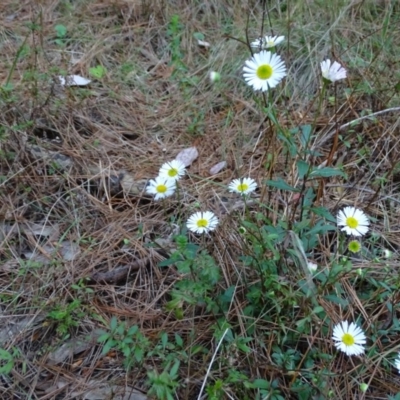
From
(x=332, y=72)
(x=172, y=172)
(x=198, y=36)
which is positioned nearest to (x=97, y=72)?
(x=198, y=36)

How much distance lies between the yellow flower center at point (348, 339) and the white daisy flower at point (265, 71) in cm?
68

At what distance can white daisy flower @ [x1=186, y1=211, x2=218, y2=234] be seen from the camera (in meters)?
1.64

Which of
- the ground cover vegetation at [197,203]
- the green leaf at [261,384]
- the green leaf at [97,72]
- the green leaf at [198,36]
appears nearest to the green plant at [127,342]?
the ground cover vegetation at [197,203]

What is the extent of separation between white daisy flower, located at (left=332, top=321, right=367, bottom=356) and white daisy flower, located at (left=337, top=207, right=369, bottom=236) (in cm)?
28

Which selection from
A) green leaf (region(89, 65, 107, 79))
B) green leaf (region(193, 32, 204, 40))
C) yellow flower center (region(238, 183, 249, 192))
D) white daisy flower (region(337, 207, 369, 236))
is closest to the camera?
white daisy flower (region(337, 207, 369, 236))

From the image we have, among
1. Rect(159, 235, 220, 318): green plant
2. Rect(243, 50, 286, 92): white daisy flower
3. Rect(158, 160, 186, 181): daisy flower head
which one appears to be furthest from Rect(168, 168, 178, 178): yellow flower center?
Rect(243, 50, 286, 92): white daisy flower

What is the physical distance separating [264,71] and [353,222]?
0.52 metres

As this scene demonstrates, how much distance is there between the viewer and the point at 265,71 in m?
1.46

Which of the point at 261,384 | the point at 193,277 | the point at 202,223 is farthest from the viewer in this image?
the point at 202,223

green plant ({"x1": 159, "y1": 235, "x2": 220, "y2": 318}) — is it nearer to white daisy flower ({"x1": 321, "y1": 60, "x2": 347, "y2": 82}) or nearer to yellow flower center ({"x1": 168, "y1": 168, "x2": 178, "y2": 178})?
yellow flower center ({"x1": 168, "y1": 168, "x2": 178, "y2": 178})

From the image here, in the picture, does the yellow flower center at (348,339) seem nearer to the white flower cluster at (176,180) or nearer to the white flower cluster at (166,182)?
the white flower cluster at (176,180)

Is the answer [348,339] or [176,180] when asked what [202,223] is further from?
[348,339]

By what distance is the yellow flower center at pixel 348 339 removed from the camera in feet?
4.62

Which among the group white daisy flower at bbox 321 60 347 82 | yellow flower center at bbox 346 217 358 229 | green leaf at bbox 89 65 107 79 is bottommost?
yellow flower center at bbox 346 217 358 229
